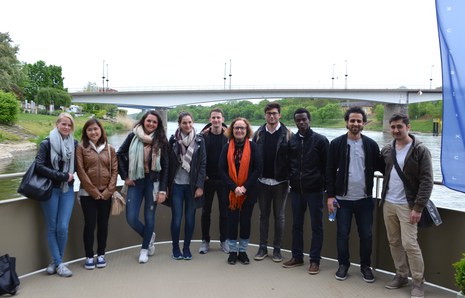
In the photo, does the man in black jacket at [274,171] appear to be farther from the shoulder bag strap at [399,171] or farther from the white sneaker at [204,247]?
the shoulder bag strap at [399,171]

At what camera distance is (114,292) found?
3012 millimetres

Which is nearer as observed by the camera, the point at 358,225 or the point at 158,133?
the point at 358,225

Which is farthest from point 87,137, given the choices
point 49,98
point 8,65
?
point 49,98

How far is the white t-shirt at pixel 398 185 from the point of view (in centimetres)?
297

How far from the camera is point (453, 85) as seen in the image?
2711mm

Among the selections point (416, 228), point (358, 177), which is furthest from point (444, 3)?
point (416, 228)

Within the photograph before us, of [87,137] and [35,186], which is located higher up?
[87,137]

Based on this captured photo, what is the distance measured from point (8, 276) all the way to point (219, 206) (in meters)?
1.88

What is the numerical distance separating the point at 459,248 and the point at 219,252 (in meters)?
2.08

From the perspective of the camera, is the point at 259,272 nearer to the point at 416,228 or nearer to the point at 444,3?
the point at 416,228

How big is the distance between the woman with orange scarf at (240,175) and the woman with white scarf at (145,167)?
1.79ft

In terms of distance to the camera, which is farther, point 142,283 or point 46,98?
point 46,98

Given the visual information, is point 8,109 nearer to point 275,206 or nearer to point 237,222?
point 237,222

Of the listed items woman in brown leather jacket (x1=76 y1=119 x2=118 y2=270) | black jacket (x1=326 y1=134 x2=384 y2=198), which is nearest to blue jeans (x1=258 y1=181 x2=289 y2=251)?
black jacket (x1=326 y1=134 x2=384 y2=198)
